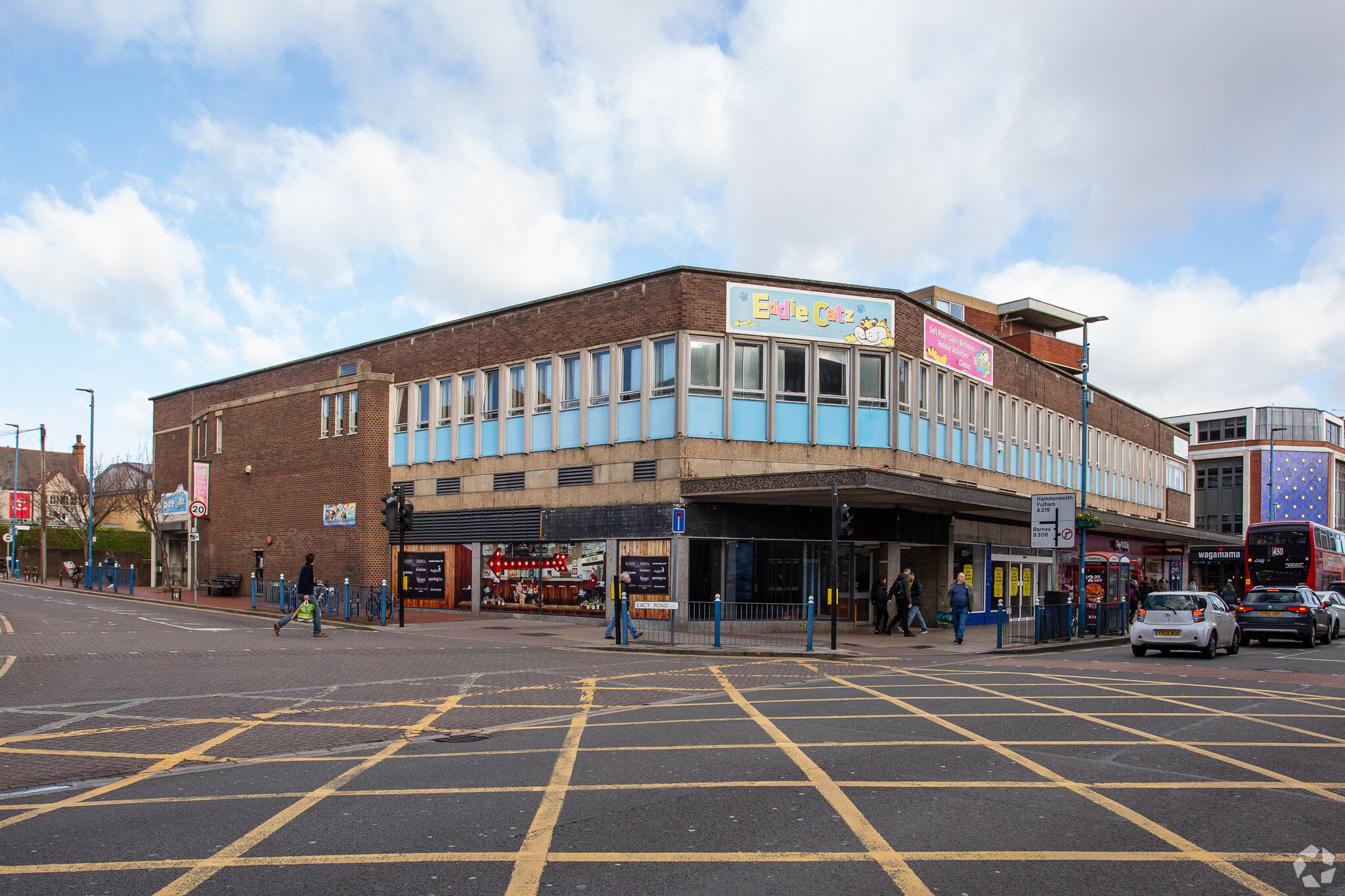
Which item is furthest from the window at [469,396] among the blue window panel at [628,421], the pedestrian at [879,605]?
the pedestrian at [879,605]

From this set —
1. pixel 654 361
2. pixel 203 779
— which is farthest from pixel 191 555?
pixel 203 779

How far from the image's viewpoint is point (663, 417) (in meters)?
27.0

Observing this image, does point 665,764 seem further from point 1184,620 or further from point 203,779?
point 1184,620

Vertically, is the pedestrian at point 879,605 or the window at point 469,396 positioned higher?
the window at point 469,396

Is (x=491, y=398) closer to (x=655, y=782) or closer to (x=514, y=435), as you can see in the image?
(x=514, y=435)

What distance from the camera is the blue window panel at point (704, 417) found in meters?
26.7

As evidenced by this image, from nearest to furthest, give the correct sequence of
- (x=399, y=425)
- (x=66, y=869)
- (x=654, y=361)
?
(x=66, y=869) → (x=654, y=361) → (x=399, y=425)

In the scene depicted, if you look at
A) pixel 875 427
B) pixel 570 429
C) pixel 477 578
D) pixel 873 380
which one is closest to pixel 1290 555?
pixel 875 427

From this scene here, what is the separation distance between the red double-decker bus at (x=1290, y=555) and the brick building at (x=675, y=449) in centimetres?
353

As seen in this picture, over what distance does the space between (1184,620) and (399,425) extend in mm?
25401

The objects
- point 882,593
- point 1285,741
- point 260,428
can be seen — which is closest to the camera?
point 1285,741

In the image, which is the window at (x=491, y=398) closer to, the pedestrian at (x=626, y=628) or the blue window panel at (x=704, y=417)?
the blue window panel at (x=704, y=417)

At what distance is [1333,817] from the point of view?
275 inches

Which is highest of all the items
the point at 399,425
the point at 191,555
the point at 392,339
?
the point at 392,339
